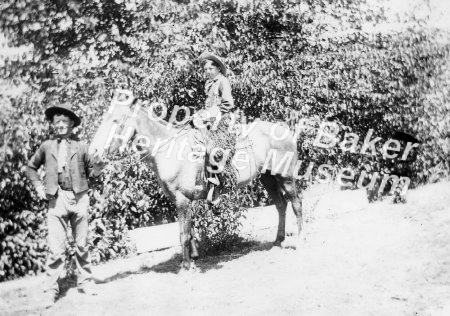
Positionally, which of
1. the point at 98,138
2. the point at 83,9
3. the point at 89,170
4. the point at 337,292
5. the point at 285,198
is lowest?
the point at 337,292

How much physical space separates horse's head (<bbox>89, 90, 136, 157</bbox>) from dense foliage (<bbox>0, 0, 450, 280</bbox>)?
132 centimetres

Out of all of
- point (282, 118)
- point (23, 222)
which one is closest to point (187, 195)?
point (23, 222)

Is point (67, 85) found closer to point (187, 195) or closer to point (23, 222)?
point (23, 222)

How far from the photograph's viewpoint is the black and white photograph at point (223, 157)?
16.7ft

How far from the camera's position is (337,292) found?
15.6 feet

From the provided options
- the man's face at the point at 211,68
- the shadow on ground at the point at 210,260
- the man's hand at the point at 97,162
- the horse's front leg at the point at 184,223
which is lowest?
the shadow on ground at the point at 210,260

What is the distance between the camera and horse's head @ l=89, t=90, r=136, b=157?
5.22 meters

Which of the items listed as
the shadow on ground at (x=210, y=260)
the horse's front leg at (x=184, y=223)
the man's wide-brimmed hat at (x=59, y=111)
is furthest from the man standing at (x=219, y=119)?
the man's wide-brimmed hat at (x=59, y=111)

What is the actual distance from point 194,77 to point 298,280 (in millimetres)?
4567

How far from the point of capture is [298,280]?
17.6 feet

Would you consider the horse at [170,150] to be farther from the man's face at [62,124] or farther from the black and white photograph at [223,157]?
the man's face at [62,124]

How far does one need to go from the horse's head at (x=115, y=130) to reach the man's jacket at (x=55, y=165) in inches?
7.1

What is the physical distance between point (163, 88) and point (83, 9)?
11.5 feet

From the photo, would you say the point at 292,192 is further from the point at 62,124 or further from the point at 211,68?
the point at 62,124
